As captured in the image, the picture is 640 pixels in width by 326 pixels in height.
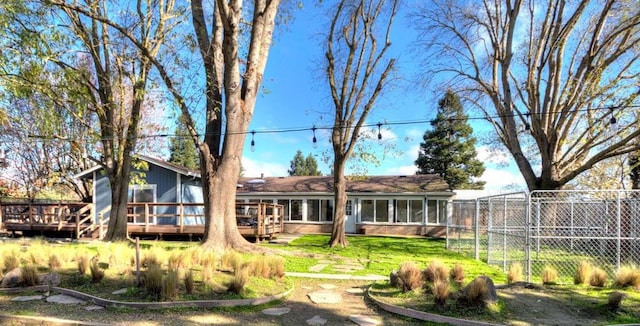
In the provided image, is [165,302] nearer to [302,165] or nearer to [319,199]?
[319,199]

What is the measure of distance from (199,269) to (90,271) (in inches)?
64.9

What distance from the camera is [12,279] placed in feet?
19.0

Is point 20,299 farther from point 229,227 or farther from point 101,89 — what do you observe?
point 101,89

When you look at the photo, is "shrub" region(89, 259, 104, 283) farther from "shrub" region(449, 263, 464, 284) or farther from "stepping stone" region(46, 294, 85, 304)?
"shrub" region(449, 263, 464, 284)

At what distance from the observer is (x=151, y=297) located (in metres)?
5.12

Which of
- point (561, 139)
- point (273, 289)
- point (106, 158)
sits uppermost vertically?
point (561, 139)

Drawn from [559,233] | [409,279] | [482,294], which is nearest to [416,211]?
[559,233]

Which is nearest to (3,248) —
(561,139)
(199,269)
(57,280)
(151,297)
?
(57,280)

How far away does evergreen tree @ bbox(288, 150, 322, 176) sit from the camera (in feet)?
203

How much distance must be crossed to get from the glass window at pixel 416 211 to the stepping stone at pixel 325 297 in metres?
14.9

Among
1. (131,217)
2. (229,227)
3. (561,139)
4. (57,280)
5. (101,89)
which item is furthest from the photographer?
(131,217)

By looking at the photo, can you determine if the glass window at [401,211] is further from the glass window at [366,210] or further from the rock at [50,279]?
the rock at [50,279]

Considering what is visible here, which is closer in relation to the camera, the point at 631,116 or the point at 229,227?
the point at 229,227

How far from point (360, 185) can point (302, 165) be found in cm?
4136
